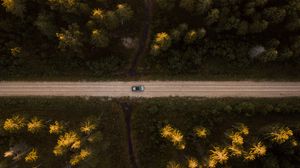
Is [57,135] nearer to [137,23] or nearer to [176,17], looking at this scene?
[137,23]

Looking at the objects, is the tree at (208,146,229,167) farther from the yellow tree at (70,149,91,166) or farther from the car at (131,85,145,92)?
the yellow tree at (70,149,91,166)

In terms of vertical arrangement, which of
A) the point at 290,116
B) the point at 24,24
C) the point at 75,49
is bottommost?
the point at 290,116

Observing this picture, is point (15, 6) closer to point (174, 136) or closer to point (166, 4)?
point (166, 4)

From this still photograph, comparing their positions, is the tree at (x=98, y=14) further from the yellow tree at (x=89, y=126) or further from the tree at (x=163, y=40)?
the yellow tree at (x=89, y=126)

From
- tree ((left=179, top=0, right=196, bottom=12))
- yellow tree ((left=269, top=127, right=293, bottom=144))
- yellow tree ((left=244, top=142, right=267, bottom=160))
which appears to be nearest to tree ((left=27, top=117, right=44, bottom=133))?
tree ((left=179, top=0, right=196, bottom=12))

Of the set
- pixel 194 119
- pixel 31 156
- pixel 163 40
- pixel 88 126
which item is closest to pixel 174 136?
pixel 194 119

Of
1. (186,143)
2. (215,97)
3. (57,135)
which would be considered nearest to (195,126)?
(186,143)
